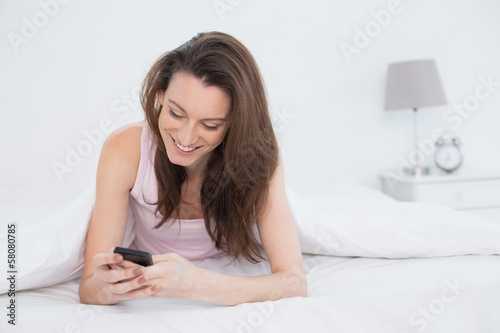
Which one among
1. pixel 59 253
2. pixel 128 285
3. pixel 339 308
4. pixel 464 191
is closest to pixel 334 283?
pixel 339 308

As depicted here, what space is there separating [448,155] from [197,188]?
6.61 feet

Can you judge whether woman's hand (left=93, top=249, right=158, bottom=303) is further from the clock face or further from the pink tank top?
the clock face

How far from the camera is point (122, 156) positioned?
123 cm

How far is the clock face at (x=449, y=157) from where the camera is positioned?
2.92 metres

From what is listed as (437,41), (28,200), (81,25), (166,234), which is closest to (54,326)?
(166,234)

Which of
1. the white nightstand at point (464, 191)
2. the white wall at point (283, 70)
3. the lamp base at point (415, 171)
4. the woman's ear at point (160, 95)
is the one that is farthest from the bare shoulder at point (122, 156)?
the lamp base at point (415, 171)

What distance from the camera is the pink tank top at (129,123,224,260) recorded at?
126 centimetres

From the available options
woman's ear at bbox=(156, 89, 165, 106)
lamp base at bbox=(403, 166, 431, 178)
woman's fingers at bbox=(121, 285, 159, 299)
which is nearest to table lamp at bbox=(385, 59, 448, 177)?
lamp base at bbox=(403, 166, 431, 178)

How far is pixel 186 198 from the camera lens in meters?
1.34

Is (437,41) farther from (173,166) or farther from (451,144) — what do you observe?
(173,166)

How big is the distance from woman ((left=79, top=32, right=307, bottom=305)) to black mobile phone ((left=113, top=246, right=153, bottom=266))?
13mm

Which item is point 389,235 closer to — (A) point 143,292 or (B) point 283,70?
(A) point 143,292

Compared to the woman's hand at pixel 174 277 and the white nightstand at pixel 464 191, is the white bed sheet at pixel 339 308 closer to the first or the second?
the woman's hand at pixel 174 277

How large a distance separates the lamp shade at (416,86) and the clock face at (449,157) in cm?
27
